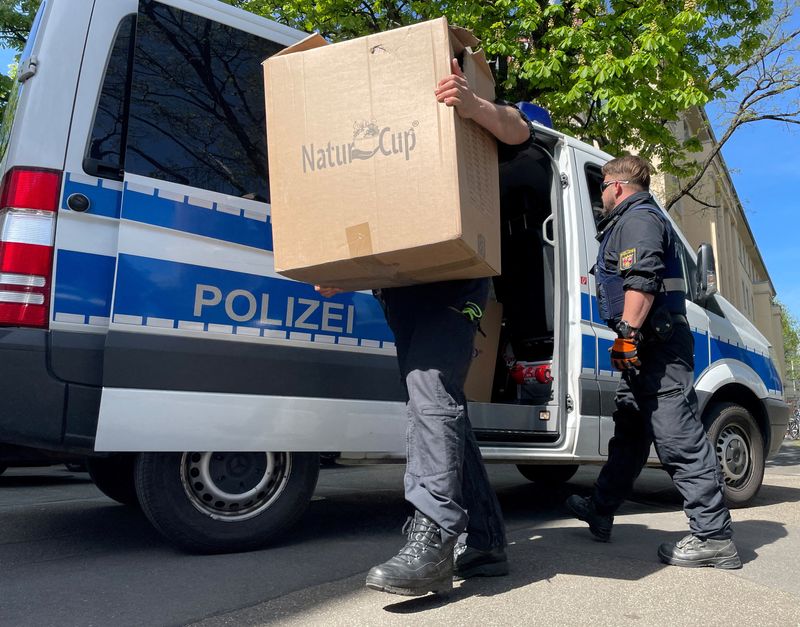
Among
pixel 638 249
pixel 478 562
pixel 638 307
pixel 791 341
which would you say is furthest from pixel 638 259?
pixel 791 341

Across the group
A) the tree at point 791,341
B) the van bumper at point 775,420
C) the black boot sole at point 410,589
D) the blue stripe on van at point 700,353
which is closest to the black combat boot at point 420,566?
the black boot sole at point 410,589

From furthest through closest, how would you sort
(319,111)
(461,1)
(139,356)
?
(461,1) < (139,356) < (319,111)

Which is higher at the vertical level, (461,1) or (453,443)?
(461,1)

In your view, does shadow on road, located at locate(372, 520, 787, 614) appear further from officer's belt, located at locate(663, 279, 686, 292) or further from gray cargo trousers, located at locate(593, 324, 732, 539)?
officer's belt, located at locate(663, 279, 686, 292)

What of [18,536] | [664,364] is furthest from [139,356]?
[664,364]

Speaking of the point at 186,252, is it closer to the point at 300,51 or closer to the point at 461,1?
the point at 300,51

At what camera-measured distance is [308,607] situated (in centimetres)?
237

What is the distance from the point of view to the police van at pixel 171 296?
2.61 meters

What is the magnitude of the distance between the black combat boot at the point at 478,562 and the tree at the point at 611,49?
668cm

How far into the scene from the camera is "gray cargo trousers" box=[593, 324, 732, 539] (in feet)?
9.93

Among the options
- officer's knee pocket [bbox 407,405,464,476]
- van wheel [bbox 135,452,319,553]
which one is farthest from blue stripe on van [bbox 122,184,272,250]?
officer's knee pocket [bbox 407,405,464,476]

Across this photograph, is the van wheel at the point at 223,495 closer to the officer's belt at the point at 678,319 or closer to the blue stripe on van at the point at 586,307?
the officer's belt at the point at 678,319

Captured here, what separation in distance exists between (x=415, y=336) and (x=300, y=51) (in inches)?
43.9

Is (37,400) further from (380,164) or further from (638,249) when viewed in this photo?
(638,249)
